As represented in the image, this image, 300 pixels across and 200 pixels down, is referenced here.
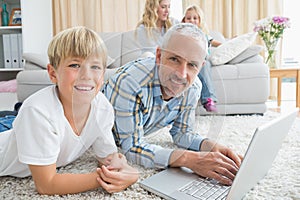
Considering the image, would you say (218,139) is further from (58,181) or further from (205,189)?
(58,181)

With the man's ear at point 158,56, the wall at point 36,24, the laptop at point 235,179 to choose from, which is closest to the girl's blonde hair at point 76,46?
the man's ear at point 158,56

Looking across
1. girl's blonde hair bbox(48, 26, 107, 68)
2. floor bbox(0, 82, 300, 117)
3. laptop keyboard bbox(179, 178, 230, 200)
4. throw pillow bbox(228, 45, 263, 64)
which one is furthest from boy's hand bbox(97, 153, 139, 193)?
floor bbox(0, 82, 300, 117)

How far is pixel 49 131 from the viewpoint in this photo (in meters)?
0.80

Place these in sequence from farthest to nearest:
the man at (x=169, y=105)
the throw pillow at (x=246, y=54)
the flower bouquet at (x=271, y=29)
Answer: the flower bouquet at (x=271, y=29) < the throw pillow at (x=246, y=54) < the man at (x=169, y=105)

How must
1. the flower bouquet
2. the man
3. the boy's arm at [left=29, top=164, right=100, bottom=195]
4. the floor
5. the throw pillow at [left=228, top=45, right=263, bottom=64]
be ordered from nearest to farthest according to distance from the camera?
the man
the boy's arm at [left=29, top=164, right=100, bottom=195]
the throw pillow at [left=228, top=45, right=263, bottom=64]
the floor
the flower bouquet

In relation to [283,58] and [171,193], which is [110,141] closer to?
[171,193]

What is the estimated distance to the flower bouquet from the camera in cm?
278

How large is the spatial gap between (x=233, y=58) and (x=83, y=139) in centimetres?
166

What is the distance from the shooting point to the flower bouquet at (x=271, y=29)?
278 centimetres

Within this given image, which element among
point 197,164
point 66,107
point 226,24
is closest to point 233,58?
point 226,24

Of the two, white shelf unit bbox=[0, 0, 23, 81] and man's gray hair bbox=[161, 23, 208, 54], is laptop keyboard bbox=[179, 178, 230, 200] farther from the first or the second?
white shelf unit bbox=[0, 0, 23, 81]

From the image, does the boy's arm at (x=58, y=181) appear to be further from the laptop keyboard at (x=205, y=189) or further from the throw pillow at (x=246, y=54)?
the throw pillow at (x=246, y=54)

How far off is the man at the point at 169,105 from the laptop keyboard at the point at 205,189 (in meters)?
0.02

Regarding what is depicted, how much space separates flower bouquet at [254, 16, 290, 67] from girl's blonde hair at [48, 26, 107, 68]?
236 centimetres
